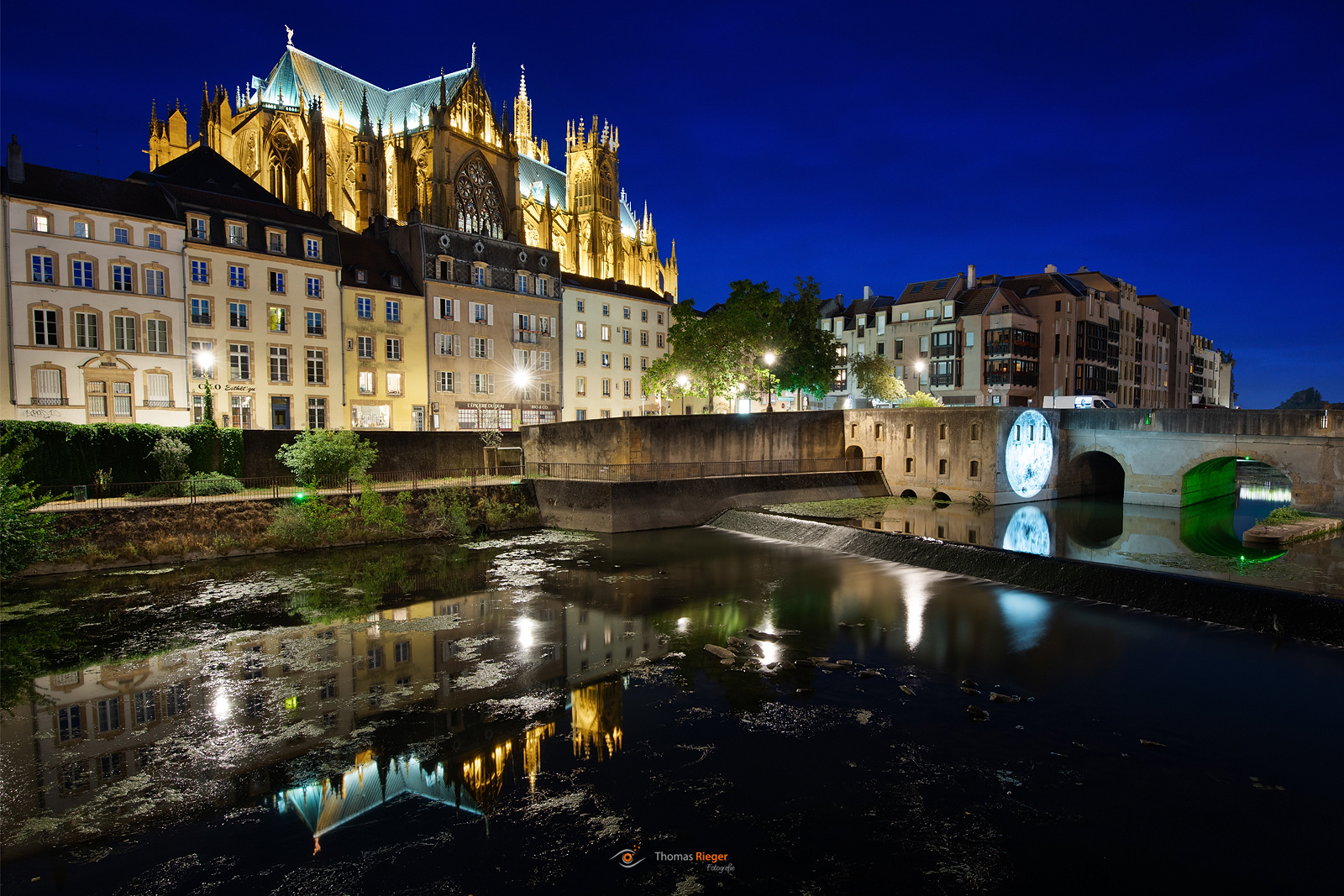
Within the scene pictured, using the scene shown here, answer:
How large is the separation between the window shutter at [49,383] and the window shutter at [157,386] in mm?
3779

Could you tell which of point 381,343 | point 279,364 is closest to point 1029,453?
point 381,343

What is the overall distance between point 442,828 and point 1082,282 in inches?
3701

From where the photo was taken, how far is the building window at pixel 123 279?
130 ft

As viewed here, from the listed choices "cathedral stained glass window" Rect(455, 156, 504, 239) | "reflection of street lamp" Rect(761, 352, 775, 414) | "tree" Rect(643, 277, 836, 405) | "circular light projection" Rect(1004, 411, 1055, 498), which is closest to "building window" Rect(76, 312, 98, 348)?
"cathedral stained glass window" Rect(455, 156, 504, 239)

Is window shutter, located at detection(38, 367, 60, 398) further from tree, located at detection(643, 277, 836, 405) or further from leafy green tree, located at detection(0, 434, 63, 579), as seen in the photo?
tree, located at detection(643, 277, 836, 405)

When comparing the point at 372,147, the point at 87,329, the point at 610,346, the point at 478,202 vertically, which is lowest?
the point at 87,329

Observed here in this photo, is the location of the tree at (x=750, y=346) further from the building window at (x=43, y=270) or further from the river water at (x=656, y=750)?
the building window at (x=43, y=270)

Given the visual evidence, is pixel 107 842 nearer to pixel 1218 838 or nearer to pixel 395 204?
pixel 1218 838

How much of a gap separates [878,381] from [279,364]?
4738 centimetres

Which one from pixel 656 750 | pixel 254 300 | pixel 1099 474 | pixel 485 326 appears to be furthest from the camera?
pixel 485 326

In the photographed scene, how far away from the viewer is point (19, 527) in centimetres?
2377

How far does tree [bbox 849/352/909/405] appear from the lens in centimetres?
6519

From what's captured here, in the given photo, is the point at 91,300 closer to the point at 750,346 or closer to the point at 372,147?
the point at 372,147

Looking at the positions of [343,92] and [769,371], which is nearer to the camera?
[769,371]
